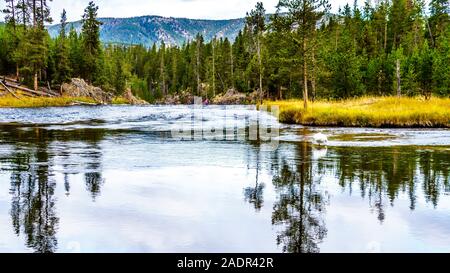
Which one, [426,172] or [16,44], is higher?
[16,44]

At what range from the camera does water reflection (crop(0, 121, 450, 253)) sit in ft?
26.9

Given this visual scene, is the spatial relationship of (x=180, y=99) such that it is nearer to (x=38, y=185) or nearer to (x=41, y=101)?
(x=41, y=101)

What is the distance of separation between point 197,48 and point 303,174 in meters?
135

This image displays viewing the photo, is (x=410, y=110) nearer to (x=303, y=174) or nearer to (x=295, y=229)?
(x=303, y=174)

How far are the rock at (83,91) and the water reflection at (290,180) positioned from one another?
68657 millimetres

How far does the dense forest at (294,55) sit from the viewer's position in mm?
45438

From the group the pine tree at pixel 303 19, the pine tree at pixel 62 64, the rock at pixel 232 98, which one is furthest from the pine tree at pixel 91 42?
the pine tree at pixel 303 19

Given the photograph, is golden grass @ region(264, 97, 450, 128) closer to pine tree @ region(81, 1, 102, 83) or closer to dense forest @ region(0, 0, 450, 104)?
dense forest @ region(0, 0, 450, 104)

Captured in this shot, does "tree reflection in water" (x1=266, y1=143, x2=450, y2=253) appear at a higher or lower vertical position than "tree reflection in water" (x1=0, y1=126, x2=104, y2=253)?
lower

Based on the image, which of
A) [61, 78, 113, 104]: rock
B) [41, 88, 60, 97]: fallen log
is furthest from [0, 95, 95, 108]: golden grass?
[41, 88, 60, 97]: fallen log

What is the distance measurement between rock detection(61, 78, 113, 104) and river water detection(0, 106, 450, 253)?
71422mm

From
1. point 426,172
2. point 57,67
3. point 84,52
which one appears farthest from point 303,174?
point 84,52

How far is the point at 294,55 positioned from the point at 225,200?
37610 millimetres

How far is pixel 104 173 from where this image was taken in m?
13.4
